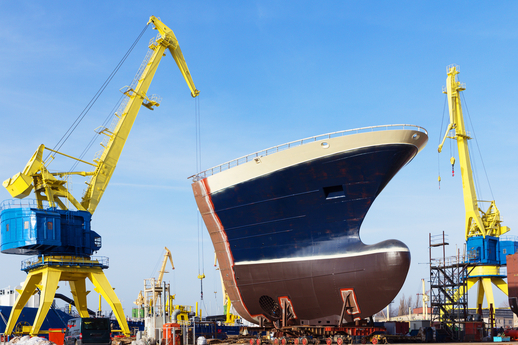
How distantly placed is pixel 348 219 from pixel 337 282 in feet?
9.34

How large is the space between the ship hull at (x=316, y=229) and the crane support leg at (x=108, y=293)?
45.6 ft

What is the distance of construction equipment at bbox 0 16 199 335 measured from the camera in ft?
113

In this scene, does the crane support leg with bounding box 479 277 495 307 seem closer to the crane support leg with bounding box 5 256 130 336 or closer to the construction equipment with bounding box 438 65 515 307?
the construction equipment with bounding box 438 65 515 307

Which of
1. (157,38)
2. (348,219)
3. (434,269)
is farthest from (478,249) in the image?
(157,38)

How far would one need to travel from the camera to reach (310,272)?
2361cm

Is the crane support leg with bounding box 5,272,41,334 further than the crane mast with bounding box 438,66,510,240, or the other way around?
the crane mast with bounding box 438,66,510,240

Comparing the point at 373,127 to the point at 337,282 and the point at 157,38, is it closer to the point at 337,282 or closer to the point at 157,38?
the point at 337,282

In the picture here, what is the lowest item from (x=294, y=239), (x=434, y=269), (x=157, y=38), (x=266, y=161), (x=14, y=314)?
(x=14, y=314)

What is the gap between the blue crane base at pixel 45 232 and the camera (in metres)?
34.1

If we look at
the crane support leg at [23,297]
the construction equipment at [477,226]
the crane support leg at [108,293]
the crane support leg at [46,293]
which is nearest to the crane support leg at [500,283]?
the construction equipment at [477,226]

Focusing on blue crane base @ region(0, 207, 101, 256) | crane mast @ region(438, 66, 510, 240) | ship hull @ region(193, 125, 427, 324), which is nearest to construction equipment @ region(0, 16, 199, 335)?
blue crane base @ region(0, 207, 101, 256)

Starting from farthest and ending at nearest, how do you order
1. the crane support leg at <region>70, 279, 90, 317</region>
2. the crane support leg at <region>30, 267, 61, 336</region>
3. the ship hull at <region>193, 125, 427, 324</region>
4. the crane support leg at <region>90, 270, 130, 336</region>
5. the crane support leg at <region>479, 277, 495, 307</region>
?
the crane support leg at <region>479, 277, 495, 307</region> < the crane support leg at <region>70, 279, 90, 317</region> < the crane support leg at <region>90, 270, 130, 336</region> < the crane support leg at <region>30, 267, 61, 336</region> < the ship hull at <region>193, 125, 427, 324</region>

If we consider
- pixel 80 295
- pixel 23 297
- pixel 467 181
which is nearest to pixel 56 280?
pixel 23 297

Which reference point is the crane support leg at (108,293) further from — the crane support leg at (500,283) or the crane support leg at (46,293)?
the crane support leg at (500,283)
